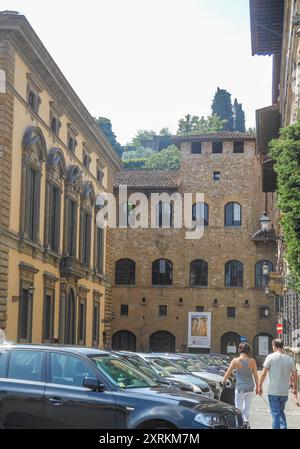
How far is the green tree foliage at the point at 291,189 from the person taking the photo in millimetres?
14578

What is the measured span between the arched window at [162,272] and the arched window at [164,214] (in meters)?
2.79

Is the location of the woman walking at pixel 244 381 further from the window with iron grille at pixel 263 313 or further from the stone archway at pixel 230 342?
the window with iron grille at pixel 263 313

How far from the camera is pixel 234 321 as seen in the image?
2288 inches

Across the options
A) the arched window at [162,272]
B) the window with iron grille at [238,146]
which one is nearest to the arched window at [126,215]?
the arched window at [162,272]

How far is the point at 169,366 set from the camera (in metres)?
22.0

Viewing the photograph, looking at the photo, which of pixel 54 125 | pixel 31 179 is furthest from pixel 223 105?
pixel 31 179

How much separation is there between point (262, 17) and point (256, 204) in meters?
30.7

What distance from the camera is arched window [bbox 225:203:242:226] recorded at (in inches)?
2351

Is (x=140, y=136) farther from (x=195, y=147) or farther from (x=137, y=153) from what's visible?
(x=195, y=147)

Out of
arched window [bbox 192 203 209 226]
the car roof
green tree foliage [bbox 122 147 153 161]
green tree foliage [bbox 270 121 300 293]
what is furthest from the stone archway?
green tree foliage [bbox 122 147 153 161]

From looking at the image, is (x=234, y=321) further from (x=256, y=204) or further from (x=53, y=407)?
(x=53, y=407)

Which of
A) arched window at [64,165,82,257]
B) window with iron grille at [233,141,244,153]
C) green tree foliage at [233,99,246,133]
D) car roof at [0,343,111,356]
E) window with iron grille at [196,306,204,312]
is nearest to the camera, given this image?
car roof at [0,343,111,356]

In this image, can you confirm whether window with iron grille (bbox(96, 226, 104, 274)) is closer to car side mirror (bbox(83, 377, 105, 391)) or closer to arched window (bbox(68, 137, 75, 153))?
arched window (bbox(68, 137, 75, 153))

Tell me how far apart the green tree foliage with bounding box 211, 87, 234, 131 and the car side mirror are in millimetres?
138398
